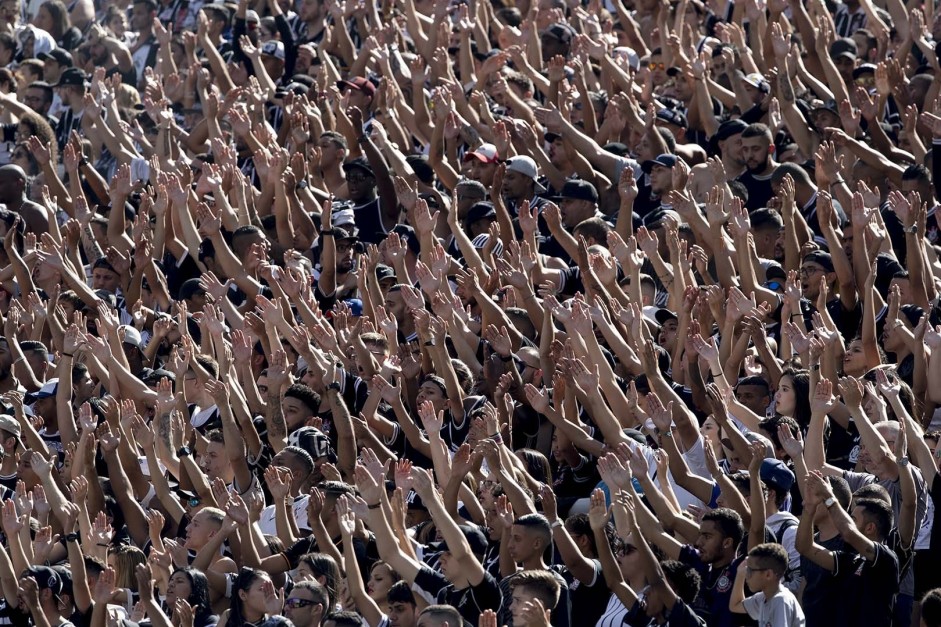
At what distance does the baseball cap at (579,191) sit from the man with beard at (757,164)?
2.77 ft

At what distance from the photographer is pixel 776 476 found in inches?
336

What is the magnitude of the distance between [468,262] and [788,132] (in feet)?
7.66

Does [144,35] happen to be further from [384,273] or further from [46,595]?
[46,595]

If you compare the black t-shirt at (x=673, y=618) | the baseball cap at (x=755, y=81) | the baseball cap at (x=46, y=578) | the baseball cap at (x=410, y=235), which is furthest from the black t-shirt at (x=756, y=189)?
the baseball cap at (x=46, y=578)

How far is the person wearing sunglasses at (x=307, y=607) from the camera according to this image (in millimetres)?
8094

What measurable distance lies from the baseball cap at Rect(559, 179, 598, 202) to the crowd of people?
0.02m

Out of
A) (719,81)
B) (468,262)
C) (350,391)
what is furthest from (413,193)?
(719,81)

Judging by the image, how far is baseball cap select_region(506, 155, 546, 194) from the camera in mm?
12055

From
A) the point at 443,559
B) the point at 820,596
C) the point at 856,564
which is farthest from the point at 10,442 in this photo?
the point at 856,564

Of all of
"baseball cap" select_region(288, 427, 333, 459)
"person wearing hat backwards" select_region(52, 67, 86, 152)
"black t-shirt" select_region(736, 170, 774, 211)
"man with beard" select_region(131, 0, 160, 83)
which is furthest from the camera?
"man with beard" select_region(131, 0, 160, 83)

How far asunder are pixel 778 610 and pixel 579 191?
4.39m

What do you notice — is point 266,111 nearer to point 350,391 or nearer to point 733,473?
point 350,391

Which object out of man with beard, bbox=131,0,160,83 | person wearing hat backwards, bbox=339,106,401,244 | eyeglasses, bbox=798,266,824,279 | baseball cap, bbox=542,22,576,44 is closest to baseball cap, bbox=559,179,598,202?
person wearing hat backwards, bbox=339,106,401,244

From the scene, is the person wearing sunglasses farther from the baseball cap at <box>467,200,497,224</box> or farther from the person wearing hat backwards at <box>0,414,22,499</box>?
the baseball cap at <box>467,200,497,224</box>
